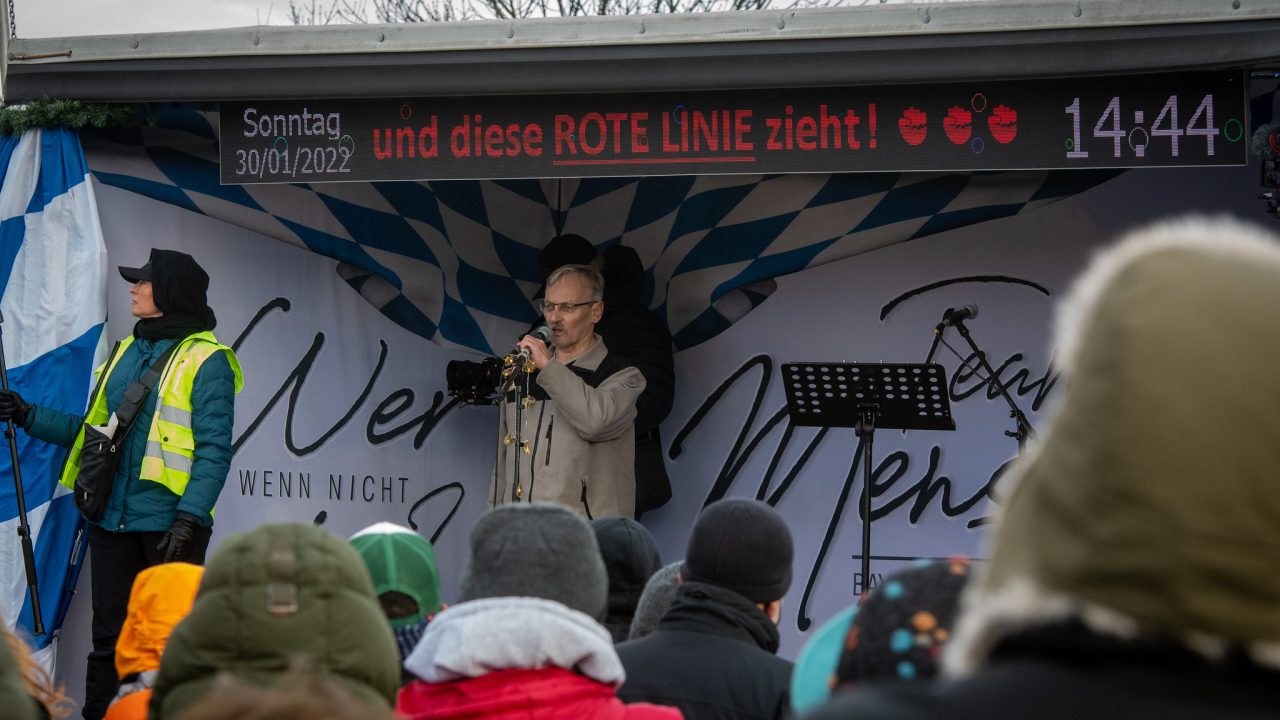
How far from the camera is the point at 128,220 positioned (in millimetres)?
6219

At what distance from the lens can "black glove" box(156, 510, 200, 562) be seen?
5.30 m

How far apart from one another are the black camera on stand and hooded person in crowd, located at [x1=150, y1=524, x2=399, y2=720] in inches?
177

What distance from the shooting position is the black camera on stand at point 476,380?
6.43 m

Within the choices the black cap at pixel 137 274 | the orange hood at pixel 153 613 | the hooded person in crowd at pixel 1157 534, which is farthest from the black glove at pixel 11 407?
the hooded person in crowd at pixel 1157 534

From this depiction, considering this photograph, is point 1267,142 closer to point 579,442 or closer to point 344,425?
point 579,442

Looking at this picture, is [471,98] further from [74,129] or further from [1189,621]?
[1189,621]

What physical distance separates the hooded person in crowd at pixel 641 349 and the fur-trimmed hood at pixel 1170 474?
552 cm

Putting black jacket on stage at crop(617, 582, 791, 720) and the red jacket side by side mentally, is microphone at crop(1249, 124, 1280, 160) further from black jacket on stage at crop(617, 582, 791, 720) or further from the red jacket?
the red jacket

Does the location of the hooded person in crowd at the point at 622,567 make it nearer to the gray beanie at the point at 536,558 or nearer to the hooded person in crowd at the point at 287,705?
the gray beanie at the point at 536,558

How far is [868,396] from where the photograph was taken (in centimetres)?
555

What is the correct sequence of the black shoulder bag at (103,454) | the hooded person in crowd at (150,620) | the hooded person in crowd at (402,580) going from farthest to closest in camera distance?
the black shoulder bag at (103,454)
the hooded person in crowd at (150,620)
the hooded person in crowd at (402,580)

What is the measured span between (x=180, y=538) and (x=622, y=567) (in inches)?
95.3

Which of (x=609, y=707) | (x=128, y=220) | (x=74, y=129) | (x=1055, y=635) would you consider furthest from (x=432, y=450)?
(x=1055, y=635)

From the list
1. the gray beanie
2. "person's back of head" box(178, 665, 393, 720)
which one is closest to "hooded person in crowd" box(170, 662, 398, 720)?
"person's back of head" box(178, 665, 393, 720)
